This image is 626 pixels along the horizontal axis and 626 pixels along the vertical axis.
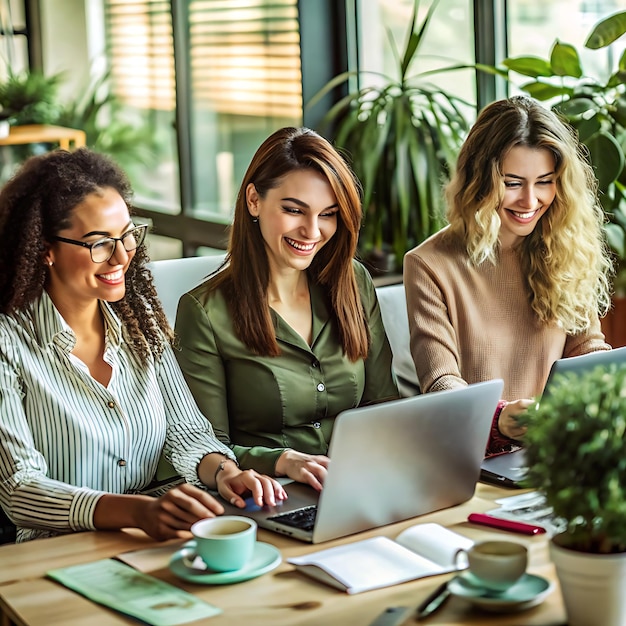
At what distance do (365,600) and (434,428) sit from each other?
305 millimetres

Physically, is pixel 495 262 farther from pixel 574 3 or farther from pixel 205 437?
pixel 574 3

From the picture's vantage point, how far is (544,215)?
8.07 feet

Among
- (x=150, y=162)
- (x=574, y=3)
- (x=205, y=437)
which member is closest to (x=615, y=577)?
(x=205, y=437)

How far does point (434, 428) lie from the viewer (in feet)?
4.99

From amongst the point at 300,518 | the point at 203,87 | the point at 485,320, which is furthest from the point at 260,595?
the point at 203,87

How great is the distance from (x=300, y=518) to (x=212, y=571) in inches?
8.5

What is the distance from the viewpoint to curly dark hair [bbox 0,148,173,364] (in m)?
1.83

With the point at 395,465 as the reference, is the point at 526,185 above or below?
above

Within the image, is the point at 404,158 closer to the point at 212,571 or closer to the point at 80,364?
the point at 80,364

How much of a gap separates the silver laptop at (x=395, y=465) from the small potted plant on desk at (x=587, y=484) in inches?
10.8

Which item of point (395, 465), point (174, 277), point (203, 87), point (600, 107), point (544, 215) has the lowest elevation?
point (395, 465)

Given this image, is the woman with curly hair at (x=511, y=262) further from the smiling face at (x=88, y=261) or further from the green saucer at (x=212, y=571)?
the green saucer at (x=212, y=571)

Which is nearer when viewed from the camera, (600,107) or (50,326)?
(50,326)

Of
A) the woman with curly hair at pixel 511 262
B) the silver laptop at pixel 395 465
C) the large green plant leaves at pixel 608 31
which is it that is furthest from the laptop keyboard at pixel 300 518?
the large green plant leaves at pixel 608 31
